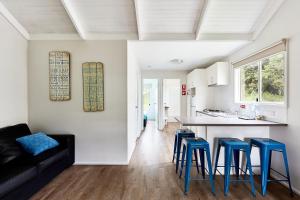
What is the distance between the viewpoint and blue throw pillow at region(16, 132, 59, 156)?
2511 mm

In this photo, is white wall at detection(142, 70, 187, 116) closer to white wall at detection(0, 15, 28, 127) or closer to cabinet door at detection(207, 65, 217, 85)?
cabinet door at detection(207, 65, 217, 85)

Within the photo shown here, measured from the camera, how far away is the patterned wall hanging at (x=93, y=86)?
3.27 metres

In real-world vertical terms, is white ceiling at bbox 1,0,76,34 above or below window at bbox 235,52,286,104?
above

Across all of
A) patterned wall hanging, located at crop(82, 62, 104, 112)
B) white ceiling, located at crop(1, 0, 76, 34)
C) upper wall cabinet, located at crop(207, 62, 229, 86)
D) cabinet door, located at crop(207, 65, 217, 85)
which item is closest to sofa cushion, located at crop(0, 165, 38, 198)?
patterned wall hanging, located at crop(82, 62, 104, 112)

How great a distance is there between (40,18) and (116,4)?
52.1 inches

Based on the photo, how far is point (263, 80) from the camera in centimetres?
318

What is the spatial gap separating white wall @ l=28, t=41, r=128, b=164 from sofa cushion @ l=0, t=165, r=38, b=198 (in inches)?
44.8

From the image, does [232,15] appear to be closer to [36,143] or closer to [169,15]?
[169,15]

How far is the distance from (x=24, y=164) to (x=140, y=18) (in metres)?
2.57

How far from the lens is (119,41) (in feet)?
10.7

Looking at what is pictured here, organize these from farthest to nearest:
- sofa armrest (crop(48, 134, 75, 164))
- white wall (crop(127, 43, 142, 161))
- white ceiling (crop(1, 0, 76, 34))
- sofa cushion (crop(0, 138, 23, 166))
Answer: white wall (crop(127, 43, 142, 161))
sofa armrest (crop(48, 134, 75, 164))
white ceiling (crop(1, 0, 76, 34))
sofa cushion (crop(0, 138, 23, 166))

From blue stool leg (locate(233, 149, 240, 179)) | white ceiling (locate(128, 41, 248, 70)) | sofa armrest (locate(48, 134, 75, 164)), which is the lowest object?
blue stool leg (locate(233, 149, 240, 179))

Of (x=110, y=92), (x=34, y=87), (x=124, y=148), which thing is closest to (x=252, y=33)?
(x=110, y=92)

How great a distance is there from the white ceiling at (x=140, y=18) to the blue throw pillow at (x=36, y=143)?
1.78m
